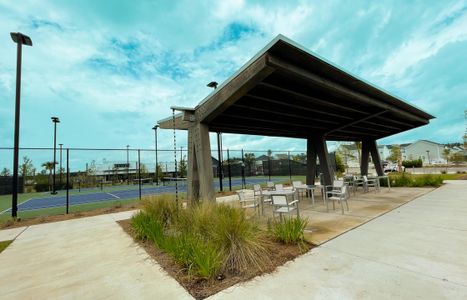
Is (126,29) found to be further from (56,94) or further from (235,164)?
(235,164)

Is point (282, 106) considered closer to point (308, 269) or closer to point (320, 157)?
point (320, 157)

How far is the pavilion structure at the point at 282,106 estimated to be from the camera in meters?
4.87

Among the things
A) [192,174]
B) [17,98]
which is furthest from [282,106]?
[17,98]

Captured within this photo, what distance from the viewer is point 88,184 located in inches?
1047

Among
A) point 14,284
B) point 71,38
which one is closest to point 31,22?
point 71,38

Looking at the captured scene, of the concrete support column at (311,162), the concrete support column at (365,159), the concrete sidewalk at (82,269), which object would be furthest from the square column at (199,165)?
the concrete support column at (365,159)

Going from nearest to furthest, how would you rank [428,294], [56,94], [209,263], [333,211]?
[428,294], [209,263], [333,211], [56,94]

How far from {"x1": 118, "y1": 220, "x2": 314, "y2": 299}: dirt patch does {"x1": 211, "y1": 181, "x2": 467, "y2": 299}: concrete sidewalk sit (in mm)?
133

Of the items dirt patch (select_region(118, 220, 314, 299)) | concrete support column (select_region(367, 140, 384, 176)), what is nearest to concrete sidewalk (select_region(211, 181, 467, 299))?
dirt patch (select_region(118, 220, 314, 299))

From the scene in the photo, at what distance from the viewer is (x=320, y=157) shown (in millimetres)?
11023

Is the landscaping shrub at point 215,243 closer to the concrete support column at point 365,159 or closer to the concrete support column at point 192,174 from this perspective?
the concrete support column at point 192,174

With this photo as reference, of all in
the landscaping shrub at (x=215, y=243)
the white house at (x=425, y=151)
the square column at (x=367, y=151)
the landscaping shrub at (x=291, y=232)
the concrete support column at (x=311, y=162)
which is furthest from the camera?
the white house at (x=425, y=151)

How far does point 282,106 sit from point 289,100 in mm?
519

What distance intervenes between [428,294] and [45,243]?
24.9 feet
